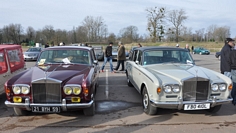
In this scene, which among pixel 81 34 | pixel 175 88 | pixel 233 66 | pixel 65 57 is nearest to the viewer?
pixel 175 88

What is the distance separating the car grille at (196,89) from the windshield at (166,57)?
182 centimetres

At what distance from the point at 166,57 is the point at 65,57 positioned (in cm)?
322

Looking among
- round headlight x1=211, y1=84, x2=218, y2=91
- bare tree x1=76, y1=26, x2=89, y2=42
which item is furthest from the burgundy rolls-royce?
bare tree x1=76, y1=26, x2=89, y2=42

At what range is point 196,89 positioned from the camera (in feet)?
15.1

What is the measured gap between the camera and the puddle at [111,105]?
562 centimetres

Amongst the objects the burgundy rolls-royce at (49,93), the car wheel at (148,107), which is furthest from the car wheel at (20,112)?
the car wheel at (148,107)

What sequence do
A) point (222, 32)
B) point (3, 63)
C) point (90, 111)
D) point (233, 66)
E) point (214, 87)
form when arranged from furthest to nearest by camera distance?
point (222, 32)
point (3, 63)
point (233, 66)
point (90, 111)
point (214, 87)

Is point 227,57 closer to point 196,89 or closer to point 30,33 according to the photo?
point 196,89

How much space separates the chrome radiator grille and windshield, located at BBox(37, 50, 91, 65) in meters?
1.73

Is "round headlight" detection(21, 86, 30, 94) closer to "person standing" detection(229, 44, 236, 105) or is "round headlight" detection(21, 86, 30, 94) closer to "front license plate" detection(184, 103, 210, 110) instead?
"front license plate" detection(184, 103, 210, 110)

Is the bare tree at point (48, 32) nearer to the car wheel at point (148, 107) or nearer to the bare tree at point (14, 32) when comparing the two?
the bare tree at point (14, 32)

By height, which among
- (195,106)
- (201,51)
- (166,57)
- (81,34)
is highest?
(81,34)

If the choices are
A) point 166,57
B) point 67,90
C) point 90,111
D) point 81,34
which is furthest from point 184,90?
point 81,34

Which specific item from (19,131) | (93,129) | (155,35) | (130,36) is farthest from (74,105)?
(130,36)
